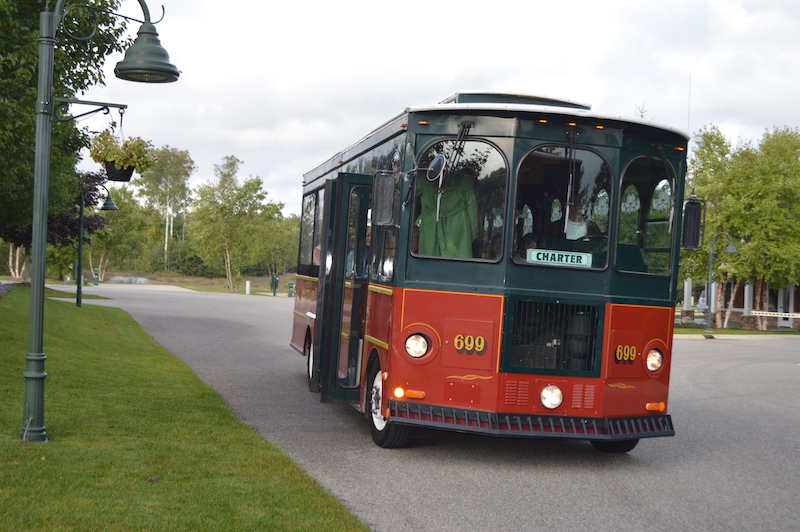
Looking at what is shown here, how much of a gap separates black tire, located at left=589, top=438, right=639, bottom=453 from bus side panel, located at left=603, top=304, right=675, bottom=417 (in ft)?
1.98

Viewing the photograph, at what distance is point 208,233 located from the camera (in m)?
62.9

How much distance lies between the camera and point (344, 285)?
363 inches

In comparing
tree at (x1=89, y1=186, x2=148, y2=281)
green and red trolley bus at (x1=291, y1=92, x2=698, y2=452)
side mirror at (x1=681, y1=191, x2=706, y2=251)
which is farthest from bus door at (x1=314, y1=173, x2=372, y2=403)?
tree at (x1=89, y1=186, x2=148, y2=281)

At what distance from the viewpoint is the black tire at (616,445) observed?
8.55m

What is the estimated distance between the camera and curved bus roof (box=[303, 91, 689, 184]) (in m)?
7.70

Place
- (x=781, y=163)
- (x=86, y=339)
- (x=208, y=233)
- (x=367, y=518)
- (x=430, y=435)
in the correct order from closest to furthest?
(x=367, y=518) → (x=430, y=435) → (x=86, y=339) → (x=781, y=163) → (x=208, y=233)

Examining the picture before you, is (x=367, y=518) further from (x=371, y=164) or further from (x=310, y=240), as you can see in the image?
(x=310, y=240)

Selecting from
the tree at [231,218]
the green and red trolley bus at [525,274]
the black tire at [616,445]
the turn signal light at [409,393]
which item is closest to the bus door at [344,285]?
the green and red trolley bus at [525,274]

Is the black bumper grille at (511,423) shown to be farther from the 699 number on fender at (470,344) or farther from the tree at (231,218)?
the tree at (231,218)

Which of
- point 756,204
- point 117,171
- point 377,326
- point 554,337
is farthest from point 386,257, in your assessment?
point 756,204

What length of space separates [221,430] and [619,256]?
4.09 m

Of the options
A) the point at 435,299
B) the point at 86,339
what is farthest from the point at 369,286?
the point at 86,339

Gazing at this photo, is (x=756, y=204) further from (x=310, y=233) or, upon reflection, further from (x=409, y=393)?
(x=409, y=393)

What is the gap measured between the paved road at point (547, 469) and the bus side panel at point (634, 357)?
2.04 ft
